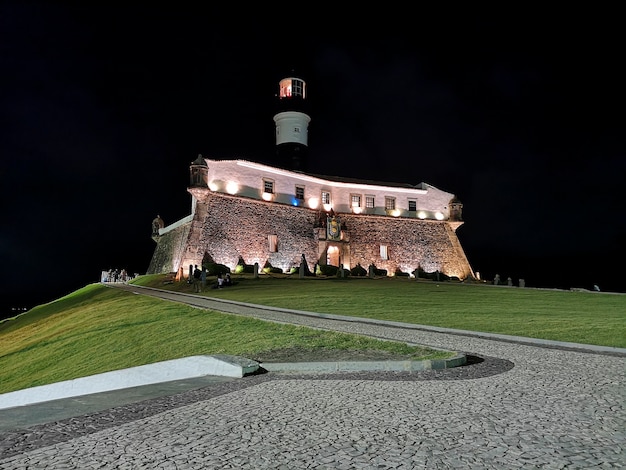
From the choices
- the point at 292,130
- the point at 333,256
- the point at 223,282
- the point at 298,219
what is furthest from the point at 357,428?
the point at 292,130

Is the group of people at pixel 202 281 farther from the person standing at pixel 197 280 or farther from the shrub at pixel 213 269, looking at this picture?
the shrub at pixel 213 269

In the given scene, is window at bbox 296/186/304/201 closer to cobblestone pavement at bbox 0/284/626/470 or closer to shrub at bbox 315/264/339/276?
shrub at bbox 315/264/339/276

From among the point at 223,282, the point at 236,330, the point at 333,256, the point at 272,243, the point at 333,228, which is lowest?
the point at 236,330

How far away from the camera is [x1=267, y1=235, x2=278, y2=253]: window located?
1753 inches

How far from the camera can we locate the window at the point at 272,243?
1753 inches

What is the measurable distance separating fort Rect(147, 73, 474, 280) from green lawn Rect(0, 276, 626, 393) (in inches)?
657

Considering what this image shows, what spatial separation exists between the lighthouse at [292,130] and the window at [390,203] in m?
11.1

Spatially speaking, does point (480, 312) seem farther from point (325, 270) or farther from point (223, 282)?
point (325, 270)

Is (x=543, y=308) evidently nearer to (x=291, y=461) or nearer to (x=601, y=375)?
(x=601, y=375)

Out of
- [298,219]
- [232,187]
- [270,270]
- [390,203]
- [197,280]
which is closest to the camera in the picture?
[197,280]

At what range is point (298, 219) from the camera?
47.8m

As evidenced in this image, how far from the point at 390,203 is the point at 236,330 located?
44.4 metres

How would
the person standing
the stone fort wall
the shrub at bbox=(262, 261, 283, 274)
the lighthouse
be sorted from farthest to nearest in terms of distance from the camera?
the lighthouse, the shrub at bbox=(262, 261, 283, 274), the stone fort wall, the person standing


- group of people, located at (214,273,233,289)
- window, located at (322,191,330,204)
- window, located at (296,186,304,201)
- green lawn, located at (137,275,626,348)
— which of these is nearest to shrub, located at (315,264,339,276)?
window, located at (296,186,304,201)
